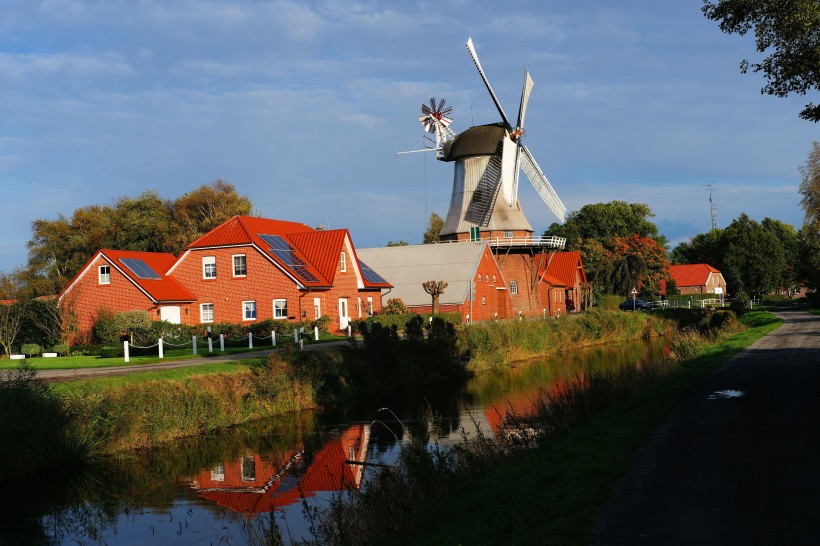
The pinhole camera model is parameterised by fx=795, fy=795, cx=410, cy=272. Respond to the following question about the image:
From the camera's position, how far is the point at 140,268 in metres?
47.8

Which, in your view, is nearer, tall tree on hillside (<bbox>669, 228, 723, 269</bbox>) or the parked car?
the parked car

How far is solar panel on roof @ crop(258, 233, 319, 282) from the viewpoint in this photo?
45938 mm

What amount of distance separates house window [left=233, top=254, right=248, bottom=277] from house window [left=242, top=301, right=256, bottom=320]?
5.70ft

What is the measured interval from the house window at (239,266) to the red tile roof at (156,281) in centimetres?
325

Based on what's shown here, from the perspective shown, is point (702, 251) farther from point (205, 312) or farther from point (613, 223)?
point (205, 312)

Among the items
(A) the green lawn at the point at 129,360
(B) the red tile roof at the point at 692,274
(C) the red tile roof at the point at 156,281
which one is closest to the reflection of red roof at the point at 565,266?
(B) the red tile roof at the point at 692,274

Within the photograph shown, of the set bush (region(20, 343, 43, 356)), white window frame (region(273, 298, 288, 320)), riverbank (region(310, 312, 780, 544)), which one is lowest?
riverbank (region(310, 312, 780, 544))

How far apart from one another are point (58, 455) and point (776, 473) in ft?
50.4

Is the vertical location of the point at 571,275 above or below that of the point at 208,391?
above

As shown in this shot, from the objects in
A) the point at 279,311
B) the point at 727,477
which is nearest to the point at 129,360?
the point at 279,311

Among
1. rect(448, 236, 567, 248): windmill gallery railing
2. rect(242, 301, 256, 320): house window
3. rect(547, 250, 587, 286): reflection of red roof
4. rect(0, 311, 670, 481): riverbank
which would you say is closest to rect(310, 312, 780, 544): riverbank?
rect(0, 311, 670, 481): riverbank

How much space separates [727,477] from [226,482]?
1074 cm

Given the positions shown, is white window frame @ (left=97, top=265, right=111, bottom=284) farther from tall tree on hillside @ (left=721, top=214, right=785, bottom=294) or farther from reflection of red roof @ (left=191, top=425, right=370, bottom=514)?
tall tree on hillside @ (left=721, top=214, right=785, bottom=294)

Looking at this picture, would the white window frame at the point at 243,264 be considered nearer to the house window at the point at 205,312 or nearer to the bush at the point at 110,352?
the house window at the point at 205,312
